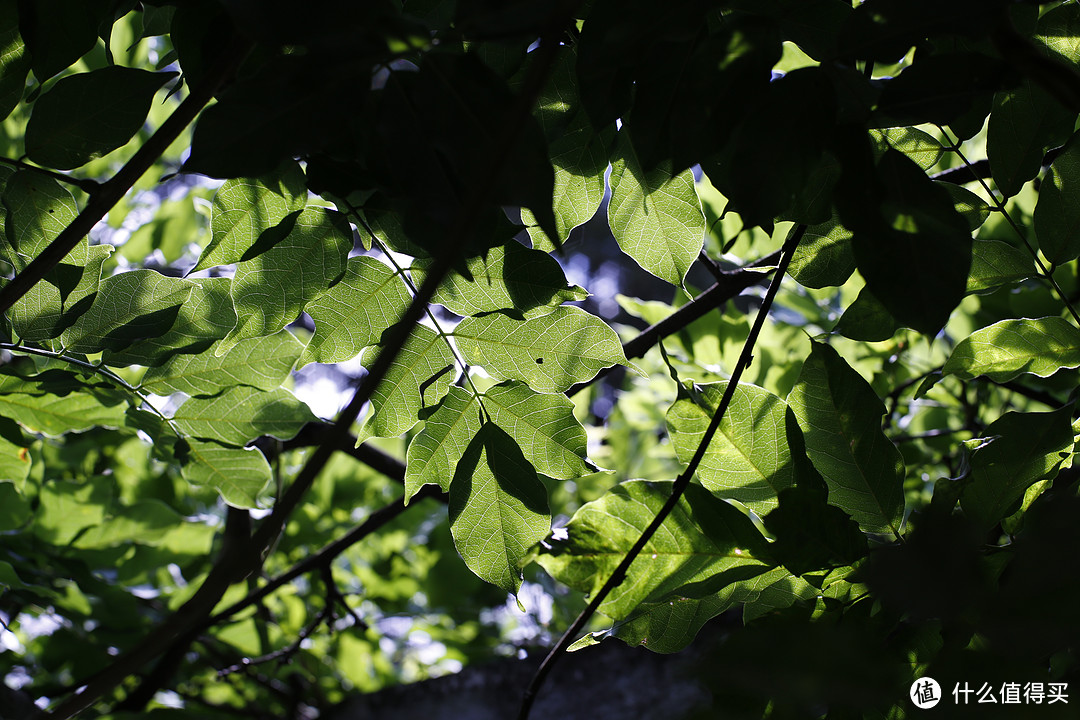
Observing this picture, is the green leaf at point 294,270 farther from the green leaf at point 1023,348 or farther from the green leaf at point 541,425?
the green leaf at point 1023,348

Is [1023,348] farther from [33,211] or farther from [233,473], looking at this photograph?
[33,211]

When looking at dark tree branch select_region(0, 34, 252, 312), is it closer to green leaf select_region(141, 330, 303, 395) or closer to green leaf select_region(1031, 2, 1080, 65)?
green leaf select_region(141, 330, 303, 395)

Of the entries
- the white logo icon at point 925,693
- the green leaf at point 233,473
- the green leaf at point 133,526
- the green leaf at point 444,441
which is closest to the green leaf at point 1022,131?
the white logo icon at point 925,693

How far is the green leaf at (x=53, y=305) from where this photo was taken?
2.64 ft

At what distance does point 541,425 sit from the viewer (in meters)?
0.84

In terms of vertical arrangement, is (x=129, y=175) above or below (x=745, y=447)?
above

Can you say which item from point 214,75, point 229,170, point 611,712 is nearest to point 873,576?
point 229,170

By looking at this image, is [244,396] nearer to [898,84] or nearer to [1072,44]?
[898,84]

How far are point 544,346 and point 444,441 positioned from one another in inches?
6.5

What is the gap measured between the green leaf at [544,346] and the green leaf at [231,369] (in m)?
0.25

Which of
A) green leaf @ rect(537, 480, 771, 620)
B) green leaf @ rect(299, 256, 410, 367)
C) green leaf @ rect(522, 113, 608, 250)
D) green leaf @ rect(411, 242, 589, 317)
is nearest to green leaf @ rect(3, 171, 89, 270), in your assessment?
green leaf @ rect(299, 256, 410, 367)

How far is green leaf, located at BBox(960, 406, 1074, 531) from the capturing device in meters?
0.72

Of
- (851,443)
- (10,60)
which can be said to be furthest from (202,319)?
(851,443)

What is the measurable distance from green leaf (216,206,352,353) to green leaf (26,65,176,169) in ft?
0.58
